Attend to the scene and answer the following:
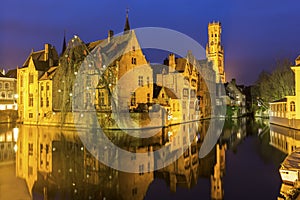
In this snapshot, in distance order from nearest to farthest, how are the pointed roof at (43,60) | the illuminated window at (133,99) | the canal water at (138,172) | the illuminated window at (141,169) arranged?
the canal water at (138,172)
the illuminated window at (141,169)
the illuminated window at (133,99)
the pointed roof at (43,60)

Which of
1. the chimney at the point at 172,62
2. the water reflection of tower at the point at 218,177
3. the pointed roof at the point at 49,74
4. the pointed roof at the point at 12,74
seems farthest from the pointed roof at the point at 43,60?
the water reflection of tower at the point at 218,177

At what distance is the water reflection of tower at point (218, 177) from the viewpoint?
10783 mm

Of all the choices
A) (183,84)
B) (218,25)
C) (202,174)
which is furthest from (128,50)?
(218,25)

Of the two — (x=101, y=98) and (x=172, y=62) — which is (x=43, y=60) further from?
(x=172, y=62)

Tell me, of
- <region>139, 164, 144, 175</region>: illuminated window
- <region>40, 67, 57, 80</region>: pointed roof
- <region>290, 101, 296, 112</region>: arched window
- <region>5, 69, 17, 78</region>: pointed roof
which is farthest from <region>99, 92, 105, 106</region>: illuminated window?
<region>5, 69, 17, 78</region>: pointed roof

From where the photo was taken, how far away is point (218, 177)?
13.4 m

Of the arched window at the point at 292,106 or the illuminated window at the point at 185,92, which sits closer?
the arched window at the point at 292,106

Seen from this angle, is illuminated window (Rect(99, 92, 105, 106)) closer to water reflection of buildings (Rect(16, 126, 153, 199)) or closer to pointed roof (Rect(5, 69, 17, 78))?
water reflection of buildings (Rect(16, 126, 153, 199))

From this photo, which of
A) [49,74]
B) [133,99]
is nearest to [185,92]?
[133,99]

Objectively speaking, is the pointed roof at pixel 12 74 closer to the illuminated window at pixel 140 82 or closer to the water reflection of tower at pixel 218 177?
the illuminated window at pixel 140 82

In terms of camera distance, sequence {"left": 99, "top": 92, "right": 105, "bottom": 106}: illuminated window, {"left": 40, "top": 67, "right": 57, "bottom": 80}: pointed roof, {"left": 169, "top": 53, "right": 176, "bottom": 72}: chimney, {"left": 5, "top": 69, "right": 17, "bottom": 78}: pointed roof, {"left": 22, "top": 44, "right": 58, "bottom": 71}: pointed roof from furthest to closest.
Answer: {"left": 5, "top": 69, "right": 17, "bottom": 78}: pointed roof < {"left": 169, "top": 53, "right": 176, "bottom": 72}: chimney < {"left": 22, "top": 44, "right": 58, "bottom": 71}: pointed roof < {"left": 40, "top": 67, "right": 57, "bottom": 80}: pointed roof < {"left": 99, "top": 92, "right": 105, "bottom": 106}: illuminated window

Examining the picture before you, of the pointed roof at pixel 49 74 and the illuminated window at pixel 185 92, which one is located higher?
the pointed roof at pixel 49 74

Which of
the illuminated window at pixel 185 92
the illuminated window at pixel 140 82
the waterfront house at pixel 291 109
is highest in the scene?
the illuminated window at pixel 140 82

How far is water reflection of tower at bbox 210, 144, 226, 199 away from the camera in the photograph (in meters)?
10.8
